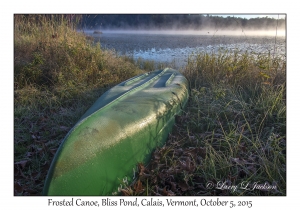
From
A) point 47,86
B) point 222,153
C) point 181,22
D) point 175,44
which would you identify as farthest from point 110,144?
point 175,44

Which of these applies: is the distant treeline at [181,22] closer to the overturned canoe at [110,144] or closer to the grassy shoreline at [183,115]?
the grassy shoreline at [183,115]

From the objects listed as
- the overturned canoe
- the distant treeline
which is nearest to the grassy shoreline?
the overturned canoe

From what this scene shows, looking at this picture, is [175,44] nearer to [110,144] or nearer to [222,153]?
[222,153]

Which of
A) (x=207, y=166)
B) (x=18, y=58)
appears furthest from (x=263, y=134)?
(x=18, y=58)

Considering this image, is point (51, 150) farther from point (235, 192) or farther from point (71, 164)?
point (235, 192)

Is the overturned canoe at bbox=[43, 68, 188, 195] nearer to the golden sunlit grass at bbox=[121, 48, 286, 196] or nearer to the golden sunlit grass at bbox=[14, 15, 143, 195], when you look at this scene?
the golden sunlit grass at bbox=[121, 48, 286, 196]

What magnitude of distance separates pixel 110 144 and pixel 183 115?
1.52 m

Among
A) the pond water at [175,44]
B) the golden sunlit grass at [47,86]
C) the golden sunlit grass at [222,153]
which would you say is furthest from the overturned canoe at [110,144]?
the pond water at [175,44]

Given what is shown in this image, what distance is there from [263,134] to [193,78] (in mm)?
2450

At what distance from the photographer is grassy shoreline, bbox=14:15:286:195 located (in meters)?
2.34

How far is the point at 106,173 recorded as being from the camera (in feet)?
6.61

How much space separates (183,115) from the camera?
341 cm

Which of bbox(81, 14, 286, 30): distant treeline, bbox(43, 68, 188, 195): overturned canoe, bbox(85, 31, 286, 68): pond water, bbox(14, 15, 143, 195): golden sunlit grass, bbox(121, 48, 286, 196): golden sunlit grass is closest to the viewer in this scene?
bbox(43, 68, 188, 195): overturned canoe

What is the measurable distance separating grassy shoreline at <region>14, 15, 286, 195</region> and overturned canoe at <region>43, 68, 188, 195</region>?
0.16 m
